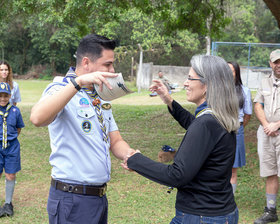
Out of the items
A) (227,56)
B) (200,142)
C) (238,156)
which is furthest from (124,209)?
(227,56)

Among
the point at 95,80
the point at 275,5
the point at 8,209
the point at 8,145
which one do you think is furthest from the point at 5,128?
the point at 275,5

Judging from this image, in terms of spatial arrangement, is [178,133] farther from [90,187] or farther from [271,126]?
[90,187]

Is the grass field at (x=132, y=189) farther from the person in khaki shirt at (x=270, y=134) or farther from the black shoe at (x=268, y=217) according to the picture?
the person in khaki shirt at (x=270, y=134)

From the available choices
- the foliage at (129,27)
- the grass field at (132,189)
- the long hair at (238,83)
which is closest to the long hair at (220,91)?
the long hair at (238,83)

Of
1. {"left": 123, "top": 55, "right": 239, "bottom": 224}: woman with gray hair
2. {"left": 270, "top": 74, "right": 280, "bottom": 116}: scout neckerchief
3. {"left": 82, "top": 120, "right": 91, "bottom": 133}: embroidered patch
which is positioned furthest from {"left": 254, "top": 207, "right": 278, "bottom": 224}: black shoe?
{"left": 82, "top": 120, "right": 91, "bottom": 133}: embroidered patch

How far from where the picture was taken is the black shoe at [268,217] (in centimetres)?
526

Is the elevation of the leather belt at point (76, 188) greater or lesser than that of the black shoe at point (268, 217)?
greater

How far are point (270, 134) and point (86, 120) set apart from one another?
327cm

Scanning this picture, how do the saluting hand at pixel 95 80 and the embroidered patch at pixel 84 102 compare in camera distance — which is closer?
the saluting hand at pixel 95 80

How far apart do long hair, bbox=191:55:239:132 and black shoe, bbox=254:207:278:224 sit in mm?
3191

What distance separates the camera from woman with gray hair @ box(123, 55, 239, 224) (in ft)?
7.75

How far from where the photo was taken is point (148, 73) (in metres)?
25.6

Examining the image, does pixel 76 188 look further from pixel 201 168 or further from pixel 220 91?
pixel 220 91

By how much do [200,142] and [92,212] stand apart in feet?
2.98
